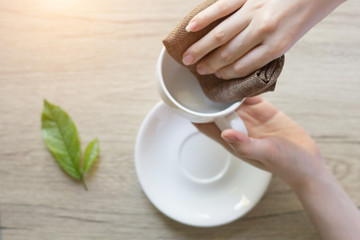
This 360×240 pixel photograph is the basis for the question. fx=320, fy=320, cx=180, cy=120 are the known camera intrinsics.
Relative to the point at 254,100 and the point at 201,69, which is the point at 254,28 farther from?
the point at 254,100

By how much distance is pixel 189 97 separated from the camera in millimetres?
559

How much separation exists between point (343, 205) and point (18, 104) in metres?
0.69

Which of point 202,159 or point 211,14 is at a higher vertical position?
point 211,14

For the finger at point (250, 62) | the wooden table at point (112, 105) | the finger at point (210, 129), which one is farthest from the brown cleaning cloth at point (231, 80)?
the wooden table at point (112, 105)

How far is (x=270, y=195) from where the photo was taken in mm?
685

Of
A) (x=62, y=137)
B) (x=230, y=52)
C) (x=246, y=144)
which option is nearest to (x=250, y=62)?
(x=230, y=52)

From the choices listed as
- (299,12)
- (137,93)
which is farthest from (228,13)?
(137,93)

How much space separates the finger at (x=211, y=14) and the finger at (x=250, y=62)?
65 millimetres

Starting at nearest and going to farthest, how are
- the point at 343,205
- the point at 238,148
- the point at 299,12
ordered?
the point at 299,12 < the point at 238,148 < the point at 343,205

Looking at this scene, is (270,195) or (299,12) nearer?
(299,12)

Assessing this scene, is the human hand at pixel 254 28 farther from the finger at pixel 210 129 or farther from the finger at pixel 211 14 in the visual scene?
the finger at pixel 210 129

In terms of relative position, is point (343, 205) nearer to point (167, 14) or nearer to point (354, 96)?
point (354, 96)

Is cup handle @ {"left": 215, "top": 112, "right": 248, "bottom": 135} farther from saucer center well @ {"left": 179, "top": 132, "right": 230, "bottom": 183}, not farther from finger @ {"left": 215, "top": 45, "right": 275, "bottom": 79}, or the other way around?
saucer center well @ {"left": 179, "top": 132, "right": 230, "bottom": 183}

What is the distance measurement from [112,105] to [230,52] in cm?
32
